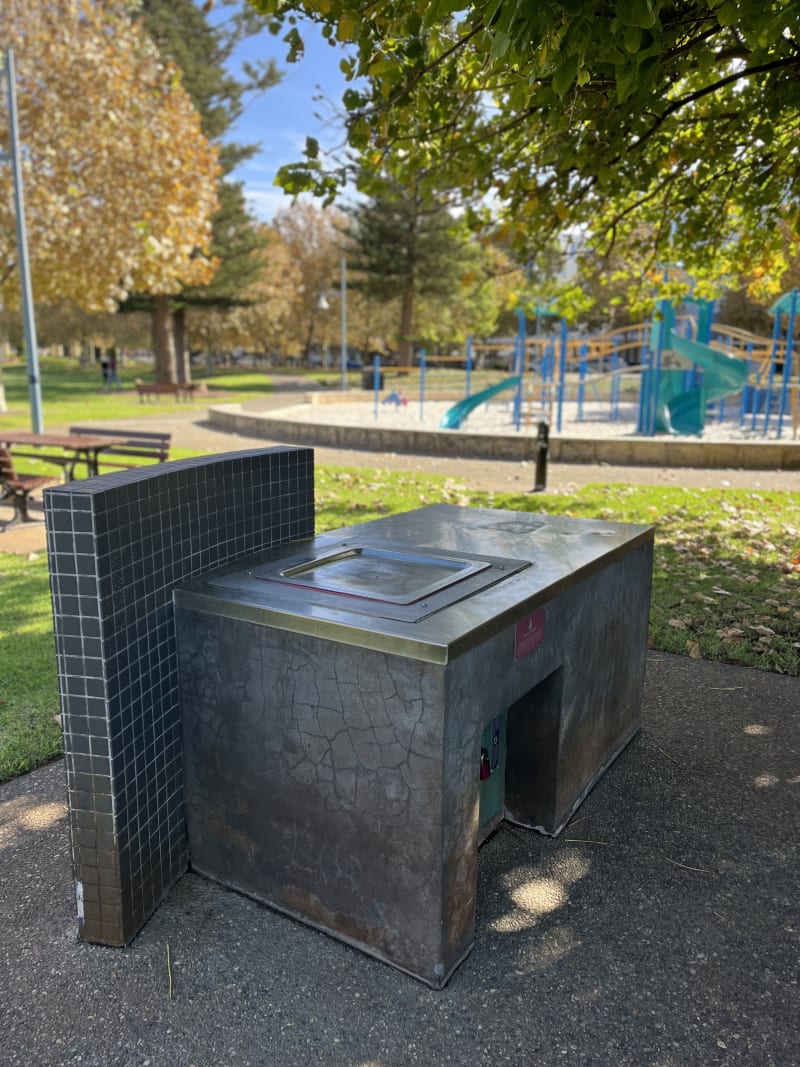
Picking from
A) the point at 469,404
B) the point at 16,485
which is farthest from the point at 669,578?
the point at 469,404

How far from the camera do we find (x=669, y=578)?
612cm

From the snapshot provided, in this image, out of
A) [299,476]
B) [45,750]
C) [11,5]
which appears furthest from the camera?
[11,5]

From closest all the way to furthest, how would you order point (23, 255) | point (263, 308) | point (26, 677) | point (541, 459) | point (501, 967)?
point (501, 967), point (26, 677), point (541, 459), point (23, 255), point (263, 308)

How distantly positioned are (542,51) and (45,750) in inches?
140

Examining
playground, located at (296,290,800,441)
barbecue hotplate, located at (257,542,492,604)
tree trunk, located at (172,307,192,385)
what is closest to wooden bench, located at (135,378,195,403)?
playground, located at (296,290,800,441)

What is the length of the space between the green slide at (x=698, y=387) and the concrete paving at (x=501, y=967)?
1371cm

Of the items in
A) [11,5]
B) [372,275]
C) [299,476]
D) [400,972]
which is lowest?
[400,972]

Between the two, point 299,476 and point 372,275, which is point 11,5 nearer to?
point 299,476

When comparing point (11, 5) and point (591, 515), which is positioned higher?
point (11, 5)

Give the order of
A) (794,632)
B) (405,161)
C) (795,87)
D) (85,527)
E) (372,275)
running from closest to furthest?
(85,527), (795,87), (794,632), (405,161), (372,275)

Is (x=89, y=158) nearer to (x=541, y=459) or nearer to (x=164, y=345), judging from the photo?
(x=541, y=459)

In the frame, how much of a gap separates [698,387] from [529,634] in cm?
1483

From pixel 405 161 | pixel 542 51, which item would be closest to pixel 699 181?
pixel 405 161

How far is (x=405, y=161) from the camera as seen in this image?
642 centimetres
